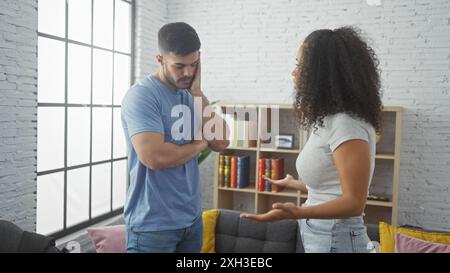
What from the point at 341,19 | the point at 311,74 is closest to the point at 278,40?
the point at 341,19

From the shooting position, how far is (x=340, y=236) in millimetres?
1415

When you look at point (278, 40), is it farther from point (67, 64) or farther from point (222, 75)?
point (67, 64)

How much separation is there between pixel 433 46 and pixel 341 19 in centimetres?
93

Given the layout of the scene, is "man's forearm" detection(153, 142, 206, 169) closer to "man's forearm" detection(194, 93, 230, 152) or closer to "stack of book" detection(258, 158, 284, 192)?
"man's forearm" detection(194, 93, 230, 152)

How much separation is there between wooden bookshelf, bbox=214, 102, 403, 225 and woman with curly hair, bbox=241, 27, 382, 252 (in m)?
2.65

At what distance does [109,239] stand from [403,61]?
10.6ft

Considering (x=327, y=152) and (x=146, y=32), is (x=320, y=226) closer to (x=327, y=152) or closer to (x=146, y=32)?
(x=327, y=152)

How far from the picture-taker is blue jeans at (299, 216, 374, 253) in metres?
1.41

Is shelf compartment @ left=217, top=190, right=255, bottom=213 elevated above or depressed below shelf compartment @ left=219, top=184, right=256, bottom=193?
below

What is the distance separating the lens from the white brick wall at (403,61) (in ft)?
13.6

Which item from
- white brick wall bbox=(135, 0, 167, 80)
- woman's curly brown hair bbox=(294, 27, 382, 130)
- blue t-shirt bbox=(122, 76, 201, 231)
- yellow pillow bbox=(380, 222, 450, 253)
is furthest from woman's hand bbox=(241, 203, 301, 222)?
white brick wall bbox=(135, 0, 167, 80)

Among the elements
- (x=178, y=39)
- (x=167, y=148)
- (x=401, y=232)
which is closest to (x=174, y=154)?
(x=167, y=148)
